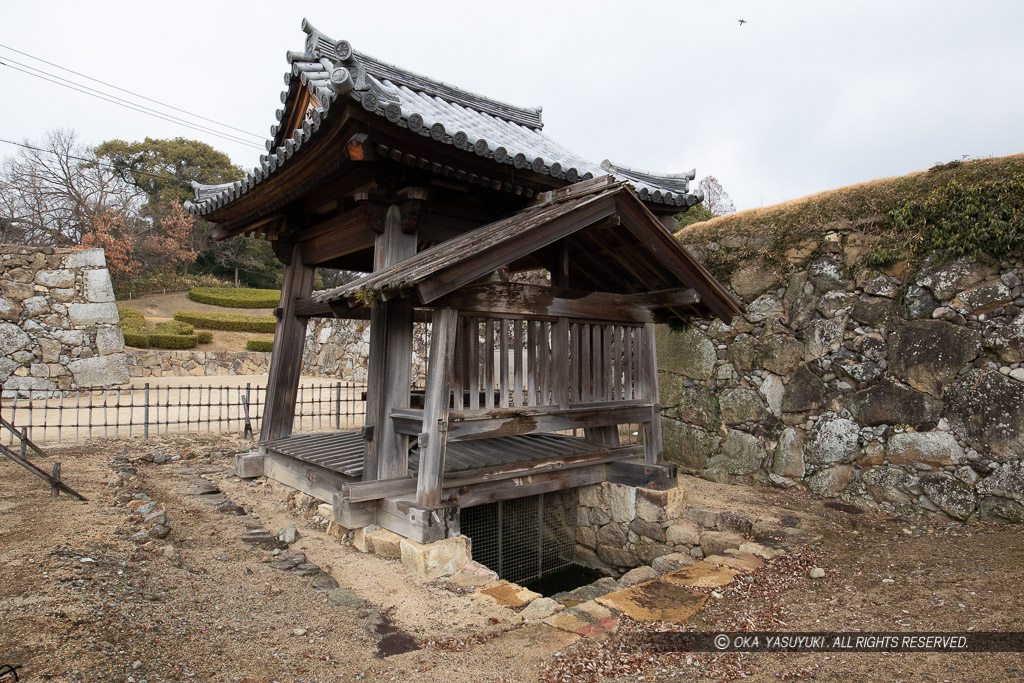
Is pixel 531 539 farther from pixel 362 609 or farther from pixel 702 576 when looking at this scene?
pixel 362 609

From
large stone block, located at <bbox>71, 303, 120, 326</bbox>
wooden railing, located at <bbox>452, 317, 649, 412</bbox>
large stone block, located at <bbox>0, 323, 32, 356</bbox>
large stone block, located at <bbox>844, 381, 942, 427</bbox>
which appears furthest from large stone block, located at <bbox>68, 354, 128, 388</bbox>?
large stone block, located at <bbox>844, 381, 942, 427</bbox>

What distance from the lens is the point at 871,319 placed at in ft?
22.3

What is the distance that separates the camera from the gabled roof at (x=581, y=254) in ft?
13.8

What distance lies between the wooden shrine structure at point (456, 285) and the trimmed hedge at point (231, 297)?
21298 millimetres

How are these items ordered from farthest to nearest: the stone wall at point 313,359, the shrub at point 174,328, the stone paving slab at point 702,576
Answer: the shrub at point 174,328 < the stone wall at point 313,359 < the stone paving slab at point 702,576

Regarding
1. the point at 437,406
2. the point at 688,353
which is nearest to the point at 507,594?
the point at 437,406

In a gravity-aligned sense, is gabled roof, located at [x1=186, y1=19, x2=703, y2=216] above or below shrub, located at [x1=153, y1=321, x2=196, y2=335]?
above

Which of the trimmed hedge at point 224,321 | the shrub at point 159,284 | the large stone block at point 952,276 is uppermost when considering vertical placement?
the shrub at point 159,284

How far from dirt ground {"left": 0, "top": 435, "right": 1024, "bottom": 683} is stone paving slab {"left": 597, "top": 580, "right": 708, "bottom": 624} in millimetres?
119

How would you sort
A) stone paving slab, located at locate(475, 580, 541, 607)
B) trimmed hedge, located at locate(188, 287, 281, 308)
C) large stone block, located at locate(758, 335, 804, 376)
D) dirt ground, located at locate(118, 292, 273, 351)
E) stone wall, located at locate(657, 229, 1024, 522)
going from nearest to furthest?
stone paving slab, located at locate(475, 580, 541, 607)
stone wall, located at locate(657, 229, 1024, 522)
large stone block, located at locate(758, 335, 804, 376)
dirt ground, located at locate(118, 292, 273, 351)
trimmed hedge, located at locate(188, 287, 281, 308)

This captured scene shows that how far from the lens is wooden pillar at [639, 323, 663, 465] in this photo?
6.21 meters

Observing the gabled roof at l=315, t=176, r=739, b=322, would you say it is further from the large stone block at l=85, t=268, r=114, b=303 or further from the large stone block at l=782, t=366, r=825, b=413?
the large stone block at l=85, t=268, r=114, b=303

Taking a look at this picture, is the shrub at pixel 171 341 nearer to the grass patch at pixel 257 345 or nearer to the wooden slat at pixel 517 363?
the grass patch at pixel 257 345

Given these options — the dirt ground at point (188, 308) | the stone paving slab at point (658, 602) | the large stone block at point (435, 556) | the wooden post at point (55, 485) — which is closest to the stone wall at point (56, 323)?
the dirt ground at point (188, 308)
